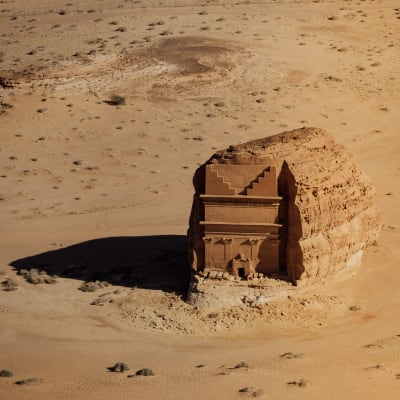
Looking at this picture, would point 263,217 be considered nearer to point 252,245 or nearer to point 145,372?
point 252,245

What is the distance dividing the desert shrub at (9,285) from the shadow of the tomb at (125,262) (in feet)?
3.82

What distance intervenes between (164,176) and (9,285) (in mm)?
12795

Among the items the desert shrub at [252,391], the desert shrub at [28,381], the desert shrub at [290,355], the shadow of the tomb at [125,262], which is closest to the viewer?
the desert shrub at [252,391]

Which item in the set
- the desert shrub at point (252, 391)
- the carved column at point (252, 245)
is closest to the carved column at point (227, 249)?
the carved column at point (252, 245)

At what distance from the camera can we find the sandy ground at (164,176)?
2101 cm

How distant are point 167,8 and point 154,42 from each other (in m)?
7.05

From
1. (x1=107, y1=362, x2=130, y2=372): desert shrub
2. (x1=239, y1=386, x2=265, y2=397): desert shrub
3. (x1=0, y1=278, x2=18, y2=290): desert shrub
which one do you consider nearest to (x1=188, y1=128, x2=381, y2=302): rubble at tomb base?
(x1=107, y1=362, x2=130, y2=372): desert shrub

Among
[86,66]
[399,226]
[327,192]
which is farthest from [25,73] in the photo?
[327,192]

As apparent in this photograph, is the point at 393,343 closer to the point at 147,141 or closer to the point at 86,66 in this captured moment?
the point at 147,141

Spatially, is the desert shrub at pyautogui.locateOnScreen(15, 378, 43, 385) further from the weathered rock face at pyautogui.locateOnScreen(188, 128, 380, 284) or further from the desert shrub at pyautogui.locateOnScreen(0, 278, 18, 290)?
the desert shrub at pyautogui.locateOnScreen(0, 278, 18, 290)

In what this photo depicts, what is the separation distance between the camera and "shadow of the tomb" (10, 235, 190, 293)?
84.3 feet

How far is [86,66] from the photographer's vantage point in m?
46.4

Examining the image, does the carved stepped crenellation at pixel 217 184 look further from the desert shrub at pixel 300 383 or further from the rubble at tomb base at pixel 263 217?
the desert shrub at pixel 300 383

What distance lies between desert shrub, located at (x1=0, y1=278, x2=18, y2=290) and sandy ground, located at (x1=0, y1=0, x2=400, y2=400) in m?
0.18
